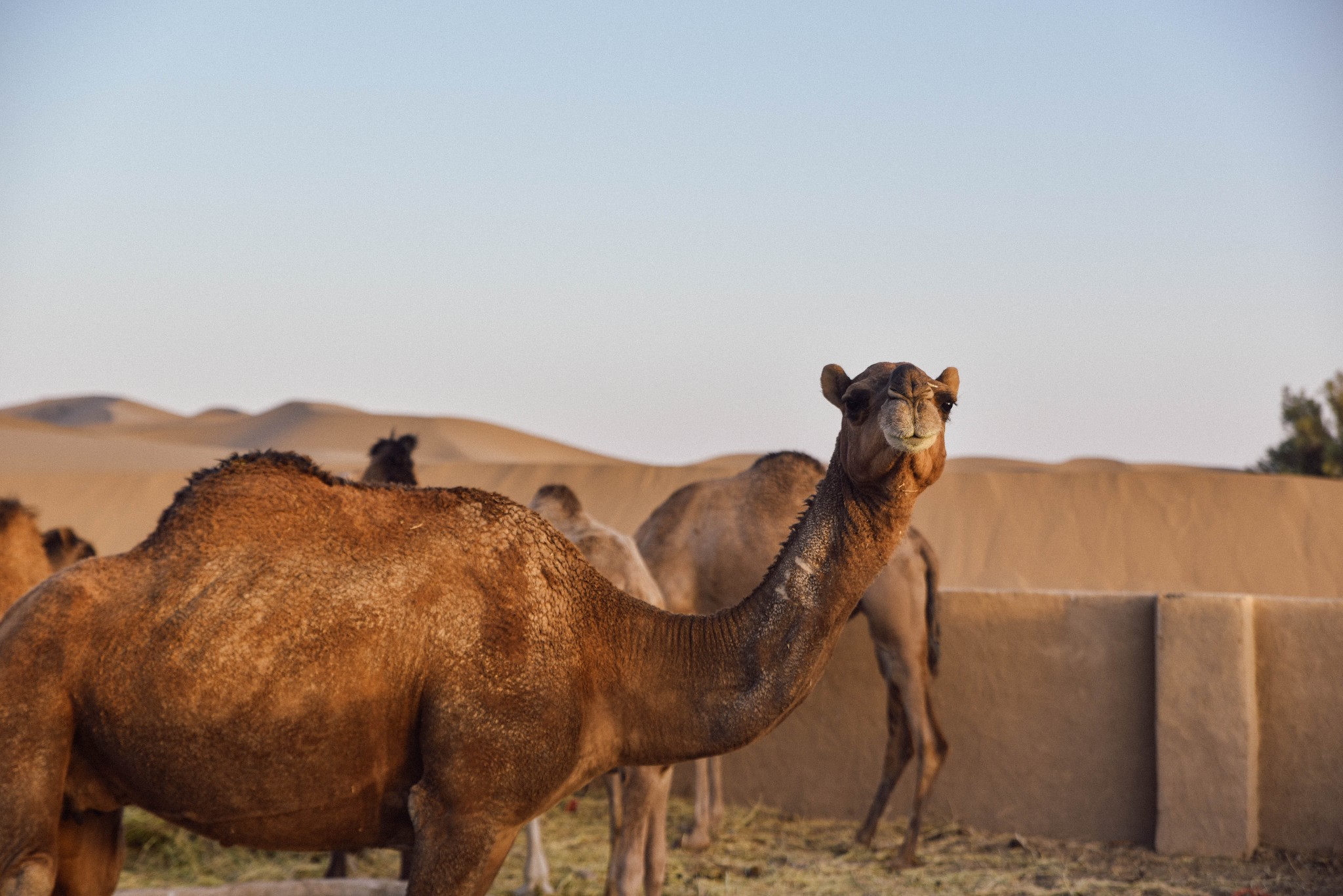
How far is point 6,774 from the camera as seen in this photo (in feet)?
12.3

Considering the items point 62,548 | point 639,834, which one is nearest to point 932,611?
point 639,834

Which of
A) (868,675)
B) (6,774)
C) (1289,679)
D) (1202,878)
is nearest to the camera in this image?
(6,774)

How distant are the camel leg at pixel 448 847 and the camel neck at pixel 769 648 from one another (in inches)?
21.0

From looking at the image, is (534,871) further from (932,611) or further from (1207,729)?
(1207,729)

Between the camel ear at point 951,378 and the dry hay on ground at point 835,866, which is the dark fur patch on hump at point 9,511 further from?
the camel ear at point 951,378

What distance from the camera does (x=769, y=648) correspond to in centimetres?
402

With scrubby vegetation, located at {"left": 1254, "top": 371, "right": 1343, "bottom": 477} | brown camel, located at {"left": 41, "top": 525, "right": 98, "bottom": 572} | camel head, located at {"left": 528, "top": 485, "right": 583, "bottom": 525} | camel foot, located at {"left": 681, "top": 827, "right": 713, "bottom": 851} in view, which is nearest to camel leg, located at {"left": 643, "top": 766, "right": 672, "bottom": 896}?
camel head, located at {"left": 528, "top": 485, "right": 583, "bottom": 525}

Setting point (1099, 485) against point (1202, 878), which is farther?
point (1099, 485)

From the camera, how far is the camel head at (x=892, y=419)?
3.57 m

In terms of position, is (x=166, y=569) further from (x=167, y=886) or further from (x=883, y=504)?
(x=167, y=886)

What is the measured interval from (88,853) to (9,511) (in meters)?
2.84

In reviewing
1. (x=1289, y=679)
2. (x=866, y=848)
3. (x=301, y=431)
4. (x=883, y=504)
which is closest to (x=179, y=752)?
(x=883, y=504)

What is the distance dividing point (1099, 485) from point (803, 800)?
2394cm

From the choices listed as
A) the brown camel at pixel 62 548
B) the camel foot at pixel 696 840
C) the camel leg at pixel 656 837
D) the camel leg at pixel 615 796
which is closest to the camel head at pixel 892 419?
the camel leg at pixel 656 837
